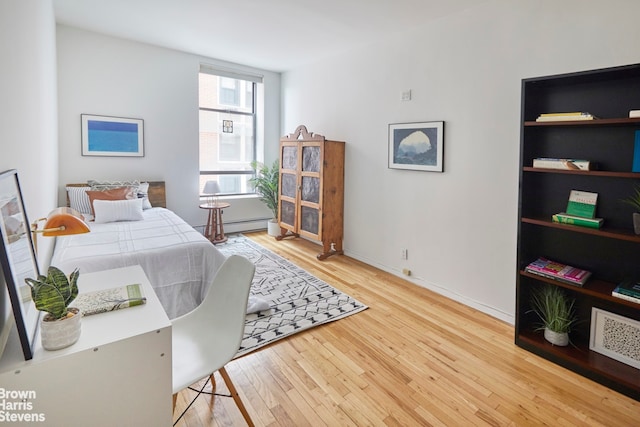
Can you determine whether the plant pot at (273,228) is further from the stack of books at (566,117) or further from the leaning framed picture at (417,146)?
the stack of books at (566,117)

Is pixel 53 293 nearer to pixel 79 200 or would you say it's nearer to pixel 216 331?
pixel 216 331

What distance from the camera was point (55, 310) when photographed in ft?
3.32

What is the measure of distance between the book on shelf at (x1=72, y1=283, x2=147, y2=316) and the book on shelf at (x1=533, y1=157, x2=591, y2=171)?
2461 millimetres

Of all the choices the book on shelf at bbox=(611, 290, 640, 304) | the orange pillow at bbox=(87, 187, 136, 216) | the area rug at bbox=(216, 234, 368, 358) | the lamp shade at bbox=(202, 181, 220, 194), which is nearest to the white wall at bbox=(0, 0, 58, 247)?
the orange pillow at bbox=(87, 187, 136, 216)

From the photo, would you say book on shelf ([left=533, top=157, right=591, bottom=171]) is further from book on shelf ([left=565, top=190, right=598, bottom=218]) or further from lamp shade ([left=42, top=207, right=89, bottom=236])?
lamp shade ([left=42, top=207, right=89, bottom=236])

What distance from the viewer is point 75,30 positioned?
3896mm

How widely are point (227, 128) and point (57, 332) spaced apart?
485 centimetres

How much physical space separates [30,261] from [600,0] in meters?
3.45

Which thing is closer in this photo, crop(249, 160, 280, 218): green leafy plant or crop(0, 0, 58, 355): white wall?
crop(0, 0, 58, 355): white wall

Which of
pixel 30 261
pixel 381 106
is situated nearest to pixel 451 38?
pixel 381 106

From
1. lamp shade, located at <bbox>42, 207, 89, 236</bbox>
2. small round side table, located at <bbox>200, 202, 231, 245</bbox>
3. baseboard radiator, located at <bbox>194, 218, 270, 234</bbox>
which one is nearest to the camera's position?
lamp shade, located at <bbox>42, 207, 89, 236</bbox>

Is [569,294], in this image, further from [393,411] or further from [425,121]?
[425,121]

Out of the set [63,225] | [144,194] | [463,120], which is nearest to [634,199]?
[463,120]

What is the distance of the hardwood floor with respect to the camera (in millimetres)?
1737
